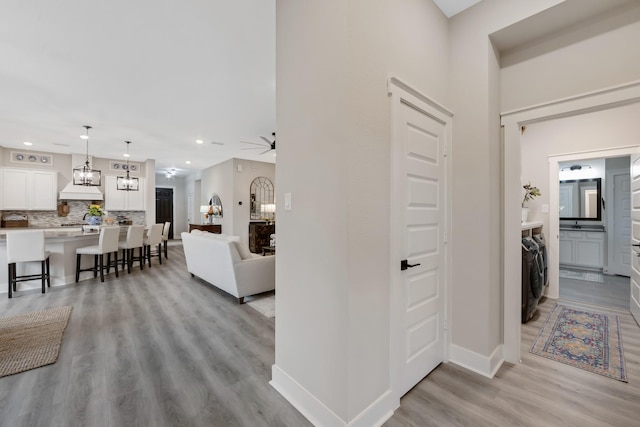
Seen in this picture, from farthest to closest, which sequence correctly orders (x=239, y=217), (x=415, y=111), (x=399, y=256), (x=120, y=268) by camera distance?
(x=239, y=217), (x=120, y=268), (x=415, y=111), (x=399, y=256)

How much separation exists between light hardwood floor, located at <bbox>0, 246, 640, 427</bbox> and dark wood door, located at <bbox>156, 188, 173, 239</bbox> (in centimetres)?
948

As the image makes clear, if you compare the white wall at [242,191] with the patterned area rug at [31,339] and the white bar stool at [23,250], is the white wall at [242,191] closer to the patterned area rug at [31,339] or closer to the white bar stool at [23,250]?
A: the white bar stool at [23,250]

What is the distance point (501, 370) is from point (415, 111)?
216 cm

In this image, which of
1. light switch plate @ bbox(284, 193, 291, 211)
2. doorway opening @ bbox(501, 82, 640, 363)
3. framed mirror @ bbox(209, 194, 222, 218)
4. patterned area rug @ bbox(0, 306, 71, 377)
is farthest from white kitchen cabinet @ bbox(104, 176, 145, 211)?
doorway opening @ bbox(501, 82, 640, 363)

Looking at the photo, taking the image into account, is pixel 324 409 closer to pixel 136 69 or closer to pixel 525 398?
pixel 525 398

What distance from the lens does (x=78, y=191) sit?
695cm

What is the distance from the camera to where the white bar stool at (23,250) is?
12.9ft

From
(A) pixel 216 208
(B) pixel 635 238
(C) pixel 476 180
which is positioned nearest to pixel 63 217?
(A) pixel 216 208

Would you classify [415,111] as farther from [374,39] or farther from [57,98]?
[57,98]

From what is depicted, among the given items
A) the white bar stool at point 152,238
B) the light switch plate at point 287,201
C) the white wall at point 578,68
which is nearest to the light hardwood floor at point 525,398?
the light switch plate at point 287,201

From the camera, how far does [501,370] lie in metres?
2.12

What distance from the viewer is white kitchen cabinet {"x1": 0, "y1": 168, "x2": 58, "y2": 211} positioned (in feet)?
20.4

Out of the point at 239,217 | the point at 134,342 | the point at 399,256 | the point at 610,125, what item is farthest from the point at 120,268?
the point at 610,125

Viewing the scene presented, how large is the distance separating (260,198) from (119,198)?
13.2ft
